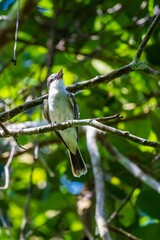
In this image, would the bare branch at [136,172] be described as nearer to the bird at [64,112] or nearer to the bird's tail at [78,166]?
the bird's tail at [78,166]

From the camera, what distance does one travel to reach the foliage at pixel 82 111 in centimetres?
489

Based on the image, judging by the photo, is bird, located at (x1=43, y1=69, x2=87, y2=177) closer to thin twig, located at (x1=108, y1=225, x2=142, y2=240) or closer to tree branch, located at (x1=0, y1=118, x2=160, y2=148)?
thin twig, located at (x1=108, y1=225, x2=142, y2=240)

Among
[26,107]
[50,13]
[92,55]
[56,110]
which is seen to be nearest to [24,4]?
[26,107]

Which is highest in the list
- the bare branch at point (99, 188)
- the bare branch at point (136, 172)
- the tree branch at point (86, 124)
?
the tree branch at point (86, 124)

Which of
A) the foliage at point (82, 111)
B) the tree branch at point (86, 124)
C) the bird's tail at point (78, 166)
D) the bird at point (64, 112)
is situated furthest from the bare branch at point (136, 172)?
the tree branch at point (86, 124)

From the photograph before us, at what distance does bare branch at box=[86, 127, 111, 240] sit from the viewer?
386 cm

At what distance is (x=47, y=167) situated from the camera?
5219 millimetres

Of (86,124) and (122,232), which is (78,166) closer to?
Result: (122,232)

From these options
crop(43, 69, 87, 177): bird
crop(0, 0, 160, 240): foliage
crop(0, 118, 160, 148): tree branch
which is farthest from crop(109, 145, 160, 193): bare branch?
crop(0, 118, 160, 148): tree branch

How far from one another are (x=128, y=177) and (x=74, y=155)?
0.49 m

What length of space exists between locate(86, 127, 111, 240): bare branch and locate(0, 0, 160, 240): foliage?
0.20m

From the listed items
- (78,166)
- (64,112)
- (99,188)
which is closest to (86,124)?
(99,188)

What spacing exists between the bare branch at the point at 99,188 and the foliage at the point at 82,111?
0.20m

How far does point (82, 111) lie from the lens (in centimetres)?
511
